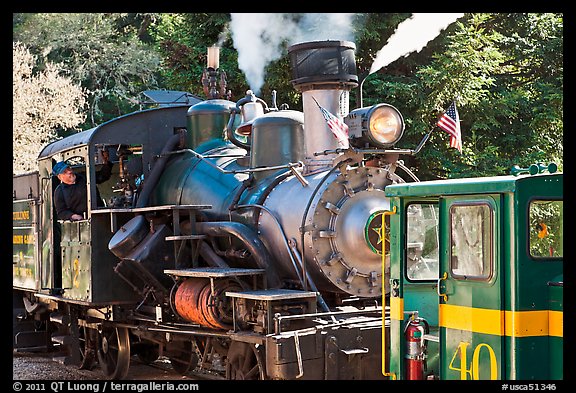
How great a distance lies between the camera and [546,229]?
5.96m

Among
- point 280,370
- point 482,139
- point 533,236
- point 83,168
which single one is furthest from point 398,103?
point 533,236

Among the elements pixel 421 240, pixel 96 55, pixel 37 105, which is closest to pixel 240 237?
pixel 421 240

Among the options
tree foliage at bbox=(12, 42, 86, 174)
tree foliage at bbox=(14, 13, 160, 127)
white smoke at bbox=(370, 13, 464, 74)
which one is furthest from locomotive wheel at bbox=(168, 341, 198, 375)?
tree foliage at bbox=(14, 13, 160, 127)

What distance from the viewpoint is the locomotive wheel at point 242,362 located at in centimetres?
825

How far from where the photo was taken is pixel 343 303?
871cm

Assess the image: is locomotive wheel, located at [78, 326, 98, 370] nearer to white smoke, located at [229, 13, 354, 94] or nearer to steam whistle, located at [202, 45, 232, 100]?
steam whistle, located at [202, 45, 232, 100]

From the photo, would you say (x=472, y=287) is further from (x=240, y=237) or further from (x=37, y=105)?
(x=37, y=105)

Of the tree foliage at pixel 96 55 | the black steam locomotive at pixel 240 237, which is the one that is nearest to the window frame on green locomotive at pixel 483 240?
the black steam locomotive at pixel 240 237

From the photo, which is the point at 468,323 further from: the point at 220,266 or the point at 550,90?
the point at 550,90

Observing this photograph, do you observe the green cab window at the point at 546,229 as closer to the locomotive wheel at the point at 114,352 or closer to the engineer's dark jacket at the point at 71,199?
the locomotive wheel at the point at 114,352

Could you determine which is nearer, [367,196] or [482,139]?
[367,196]

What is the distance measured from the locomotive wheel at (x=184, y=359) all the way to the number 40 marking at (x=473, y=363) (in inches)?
191

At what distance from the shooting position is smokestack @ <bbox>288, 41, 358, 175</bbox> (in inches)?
346

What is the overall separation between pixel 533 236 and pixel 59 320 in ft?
24.5
